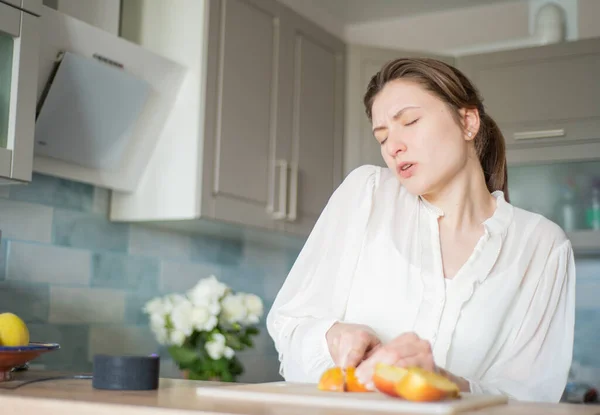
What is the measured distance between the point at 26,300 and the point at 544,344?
4.60 ft

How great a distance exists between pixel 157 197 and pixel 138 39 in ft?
1.74

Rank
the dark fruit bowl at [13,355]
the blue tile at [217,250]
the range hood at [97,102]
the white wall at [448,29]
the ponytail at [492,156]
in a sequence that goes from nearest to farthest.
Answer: the dark fruit bowl at [13,355]
the ponytail at [492,156]
the range hood at [97,102]
the blue tile at [217,250]
the white wall at [448,29]

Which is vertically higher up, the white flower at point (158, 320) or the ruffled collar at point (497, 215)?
the ruffled collar at point (497, 215)

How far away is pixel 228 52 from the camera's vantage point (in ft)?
8.35

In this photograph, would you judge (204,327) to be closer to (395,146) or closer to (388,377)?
(395,146)

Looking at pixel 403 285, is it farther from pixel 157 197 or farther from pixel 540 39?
pixel 540 39

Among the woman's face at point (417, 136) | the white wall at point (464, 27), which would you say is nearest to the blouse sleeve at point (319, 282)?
the woman's face at point (417, 136)

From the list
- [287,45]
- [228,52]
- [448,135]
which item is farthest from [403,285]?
[287,45]

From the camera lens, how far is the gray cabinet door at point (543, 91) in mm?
2996

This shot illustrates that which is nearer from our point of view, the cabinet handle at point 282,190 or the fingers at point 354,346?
the fingers at point 354,346

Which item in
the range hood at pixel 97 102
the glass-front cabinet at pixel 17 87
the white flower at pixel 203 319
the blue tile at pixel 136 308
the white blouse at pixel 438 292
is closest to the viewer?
the white blouse at pixel 438 292

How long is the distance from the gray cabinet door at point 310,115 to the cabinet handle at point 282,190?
0.16 ft

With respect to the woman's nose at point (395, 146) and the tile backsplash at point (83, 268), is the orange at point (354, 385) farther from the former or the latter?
the tile backsplash at point (83, 268)

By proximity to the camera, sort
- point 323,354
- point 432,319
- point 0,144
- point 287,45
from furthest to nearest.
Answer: point 287,45
point 0,144
point 432,319
point 323,354
